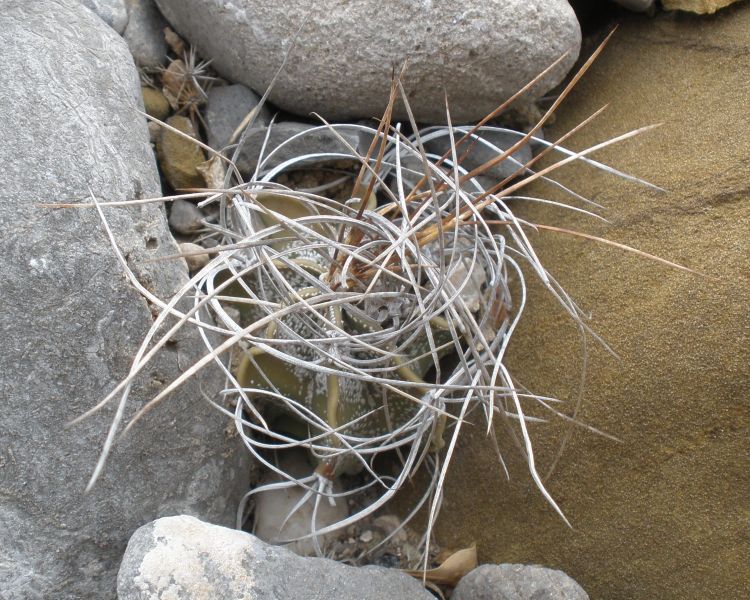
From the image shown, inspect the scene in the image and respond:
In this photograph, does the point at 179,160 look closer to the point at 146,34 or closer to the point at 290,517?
the point at 146,34

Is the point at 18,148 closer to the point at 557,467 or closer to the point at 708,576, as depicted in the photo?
the point at 557,467

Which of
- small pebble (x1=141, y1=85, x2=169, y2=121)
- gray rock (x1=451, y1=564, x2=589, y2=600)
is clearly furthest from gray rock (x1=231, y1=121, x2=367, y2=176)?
gray rock (x1=451, y1=564, x2=589, y2=600)

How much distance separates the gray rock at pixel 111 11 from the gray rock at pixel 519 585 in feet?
3.40

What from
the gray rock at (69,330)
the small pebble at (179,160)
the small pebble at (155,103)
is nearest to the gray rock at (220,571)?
the gray rock at (69,330)

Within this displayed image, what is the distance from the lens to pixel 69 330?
906 millimetres

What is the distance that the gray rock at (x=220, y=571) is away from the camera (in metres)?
0.84

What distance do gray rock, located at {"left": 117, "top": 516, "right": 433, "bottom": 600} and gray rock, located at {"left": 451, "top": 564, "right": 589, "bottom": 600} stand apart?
12 centimetres

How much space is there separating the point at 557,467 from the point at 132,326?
650 millimetres

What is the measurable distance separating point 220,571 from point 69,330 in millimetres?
349

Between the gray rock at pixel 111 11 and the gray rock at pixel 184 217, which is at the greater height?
the gray rock at pixel 111 11

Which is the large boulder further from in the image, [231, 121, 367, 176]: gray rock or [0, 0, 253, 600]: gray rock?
[0, 0, 253, 600]: gray rock

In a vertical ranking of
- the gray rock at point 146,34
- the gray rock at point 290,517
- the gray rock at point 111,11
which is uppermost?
the gray rock at point 111,11

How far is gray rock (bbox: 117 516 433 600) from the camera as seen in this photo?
2.77ft

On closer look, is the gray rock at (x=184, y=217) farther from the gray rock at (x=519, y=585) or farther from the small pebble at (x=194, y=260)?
the gray rock at (x=519, y=585)
